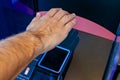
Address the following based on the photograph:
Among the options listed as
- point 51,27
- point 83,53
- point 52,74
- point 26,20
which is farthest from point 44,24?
point 26,20

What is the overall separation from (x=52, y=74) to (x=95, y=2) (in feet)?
4.58

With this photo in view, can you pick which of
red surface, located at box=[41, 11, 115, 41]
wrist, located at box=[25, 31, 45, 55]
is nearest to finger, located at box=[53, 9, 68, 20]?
wrist, located at box=[25, 31, 45, 55]

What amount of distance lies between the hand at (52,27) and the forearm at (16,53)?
4 cm

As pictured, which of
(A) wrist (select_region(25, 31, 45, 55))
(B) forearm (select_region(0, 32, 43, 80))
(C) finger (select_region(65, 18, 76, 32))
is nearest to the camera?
(B) forearm (select_region(0, 32, 43, 80))

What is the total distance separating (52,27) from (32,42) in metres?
0.13

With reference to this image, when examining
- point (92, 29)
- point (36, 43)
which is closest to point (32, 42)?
point (36, 43)

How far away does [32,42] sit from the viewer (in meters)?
0.56

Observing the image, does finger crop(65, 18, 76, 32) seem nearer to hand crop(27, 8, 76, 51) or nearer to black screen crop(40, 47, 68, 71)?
hand crop(27, 8, 76, 51)

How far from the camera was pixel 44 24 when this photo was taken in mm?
679

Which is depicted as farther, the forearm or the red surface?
the red surface

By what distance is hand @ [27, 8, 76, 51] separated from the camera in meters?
0.63

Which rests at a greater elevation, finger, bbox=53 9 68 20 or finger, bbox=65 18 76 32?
finger, bbox=53 9 68 20

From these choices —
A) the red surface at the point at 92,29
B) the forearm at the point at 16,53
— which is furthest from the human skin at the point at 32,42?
the red surface at the point at 92,29

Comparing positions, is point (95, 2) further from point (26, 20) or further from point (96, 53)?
point (96, 53)
